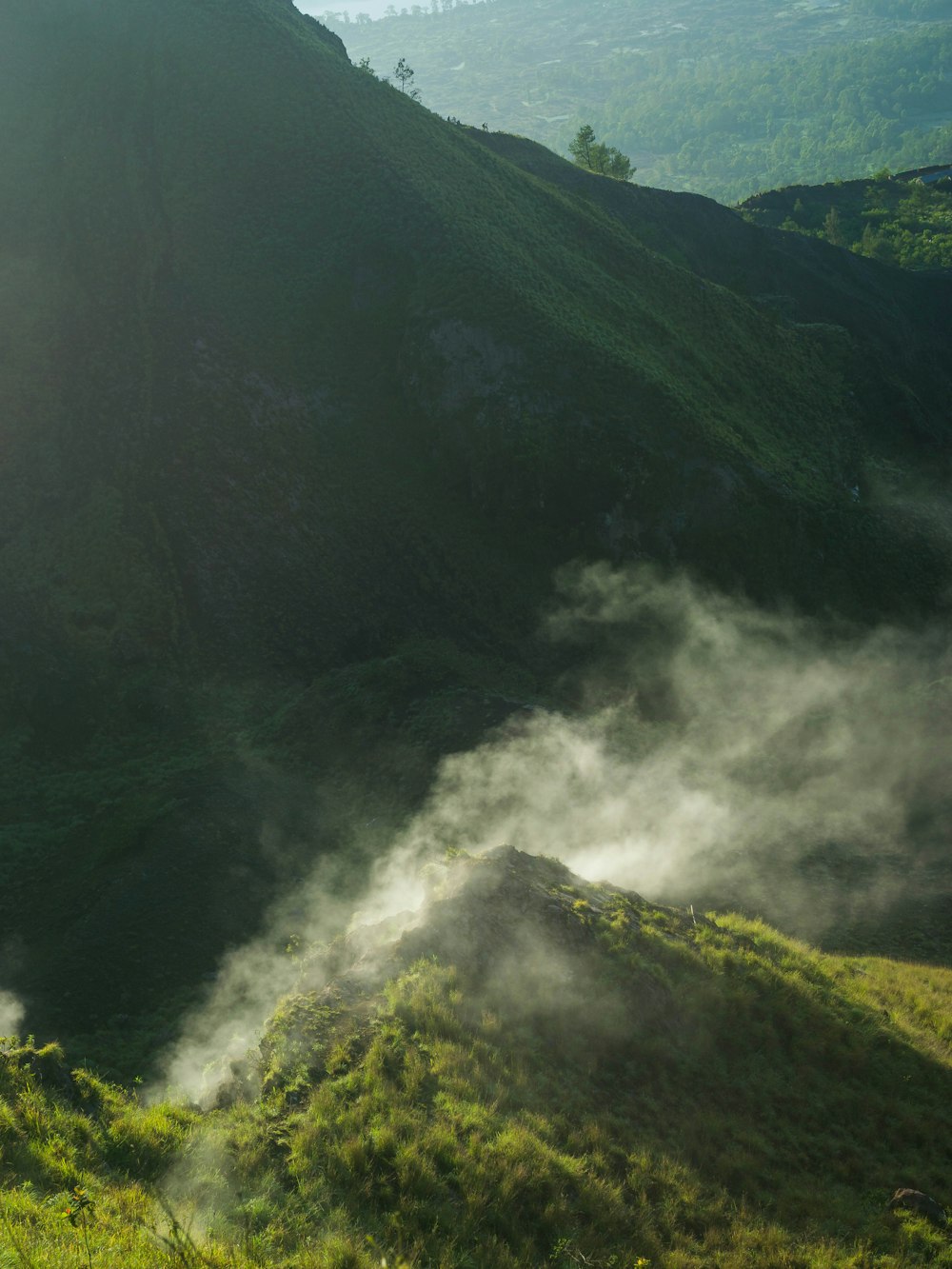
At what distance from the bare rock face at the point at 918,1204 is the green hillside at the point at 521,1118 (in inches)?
7.3

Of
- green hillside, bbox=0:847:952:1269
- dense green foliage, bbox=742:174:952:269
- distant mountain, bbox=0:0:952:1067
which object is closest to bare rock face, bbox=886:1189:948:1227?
green hillside, bbox=0:847:952:1269

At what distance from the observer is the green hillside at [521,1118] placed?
9758 mm

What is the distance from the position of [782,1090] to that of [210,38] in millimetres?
59502

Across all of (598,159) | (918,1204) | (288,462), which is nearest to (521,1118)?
(918,1204)

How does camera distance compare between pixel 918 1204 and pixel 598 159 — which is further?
pixel 598 159

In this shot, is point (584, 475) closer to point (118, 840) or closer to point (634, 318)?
point (634, 318)

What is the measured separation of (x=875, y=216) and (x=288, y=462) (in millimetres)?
99840

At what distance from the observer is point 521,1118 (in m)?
11.9

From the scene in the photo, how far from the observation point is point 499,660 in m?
34.2

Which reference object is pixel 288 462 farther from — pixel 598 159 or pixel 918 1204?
pixel 598 159

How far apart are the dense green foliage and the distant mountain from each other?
183 ft

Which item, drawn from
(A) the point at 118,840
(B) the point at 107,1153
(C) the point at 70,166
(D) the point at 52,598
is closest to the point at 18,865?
(A) the point at 118,840

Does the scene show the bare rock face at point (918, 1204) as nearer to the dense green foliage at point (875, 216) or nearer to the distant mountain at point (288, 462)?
the distant mountain at point (288, 462)

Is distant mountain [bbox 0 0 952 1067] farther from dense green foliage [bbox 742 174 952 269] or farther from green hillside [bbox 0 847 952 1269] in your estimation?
dense green foliage [bbox 742 174 952 269]
